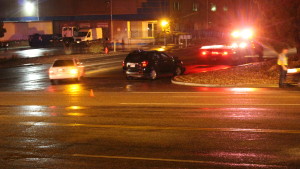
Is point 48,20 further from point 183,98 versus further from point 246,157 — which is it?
point 246,157

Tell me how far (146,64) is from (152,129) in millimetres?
13431

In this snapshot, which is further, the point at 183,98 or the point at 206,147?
the point at 183,98

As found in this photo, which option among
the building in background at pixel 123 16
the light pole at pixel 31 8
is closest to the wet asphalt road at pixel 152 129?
the building in background at pixel 123 16

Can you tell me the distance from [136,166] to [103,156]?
1.04 m

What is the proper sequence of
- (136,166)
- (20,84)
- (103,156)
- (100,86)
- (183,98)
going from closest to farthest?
(136,166)
(103,156)
(183,98)
(100,86)
(20,84)

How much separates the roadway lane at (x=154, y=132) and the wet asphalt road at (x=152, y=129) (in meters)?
0.02

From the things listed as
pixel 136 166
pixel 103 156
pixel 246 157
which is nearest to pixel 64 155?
pixel 103 156

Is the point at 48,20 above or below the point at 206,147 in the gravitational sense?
above

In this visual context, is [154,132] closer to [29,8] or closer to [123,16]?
[123,16]

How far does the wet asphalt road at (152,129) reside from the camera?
8.93m

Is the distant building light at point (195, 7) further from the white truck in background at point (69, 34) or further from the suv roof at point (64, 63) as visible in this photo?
the suv roof at point (64, 63)

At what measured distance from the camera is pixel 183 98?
17.7m

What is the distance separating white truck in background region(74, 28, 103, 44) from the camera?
6428cm

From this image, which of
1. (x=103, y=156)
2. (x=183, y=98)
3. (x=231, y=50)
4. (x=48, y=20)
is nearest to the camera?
(x=103, y=156)
